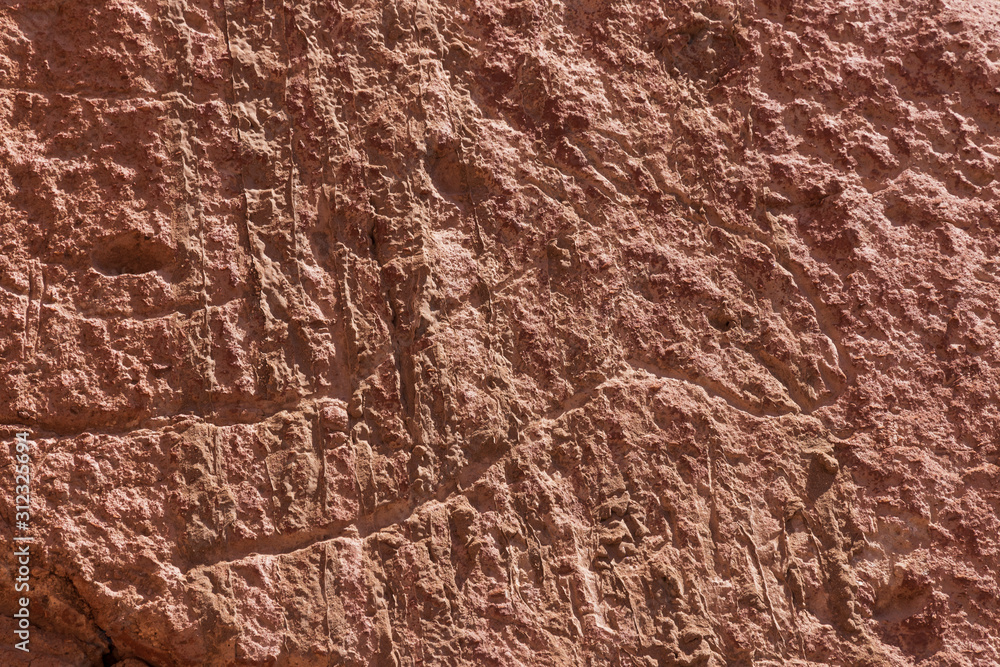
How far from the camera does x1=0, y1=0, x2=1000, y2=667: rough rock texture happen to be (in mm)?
1420

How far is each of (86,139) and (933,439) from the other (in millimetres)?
1502

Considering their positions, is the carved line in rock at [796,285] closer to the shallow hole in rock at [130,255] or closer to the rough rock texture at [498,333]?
the rough rock texture at [498,333]

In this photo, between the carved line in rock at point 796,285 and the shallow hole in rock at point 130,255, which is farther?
the carved line in rock at point 796,285

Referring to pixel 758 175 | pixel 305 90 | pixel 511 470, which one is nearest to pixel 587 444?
pixel 511 470

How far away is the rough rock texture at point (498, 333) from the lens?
1.42 meters

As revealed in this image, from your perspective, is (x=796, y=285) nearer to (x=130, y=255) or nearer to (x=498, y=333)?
(x=498, y=333)

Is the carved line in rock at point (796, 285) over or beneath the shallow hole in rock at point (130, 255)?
over

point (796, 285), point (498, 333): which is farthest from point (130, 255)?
point (796, 285)

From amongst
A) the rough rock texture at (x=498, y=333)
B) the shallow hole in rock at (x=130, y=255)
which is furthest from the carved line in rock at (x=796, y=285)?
the shallow hole in rock at (x=130, y=255)

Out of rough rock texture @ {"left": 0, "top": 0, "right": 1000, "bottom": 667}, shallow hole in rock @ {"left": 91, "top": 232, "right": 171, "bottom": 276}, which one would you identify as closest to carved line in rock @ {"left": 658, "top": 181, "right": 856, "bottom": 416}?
rough rock texture @ {"left": 0, "top": 0, "right": 1000, "bottom": 667}

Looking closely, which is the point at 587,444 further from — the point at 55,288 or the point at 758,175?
the point at 55,288

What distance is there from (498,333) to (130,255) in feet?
2.01

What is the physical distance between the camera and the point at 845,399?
1.58 m

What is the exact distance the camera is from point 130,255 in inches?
58.2
